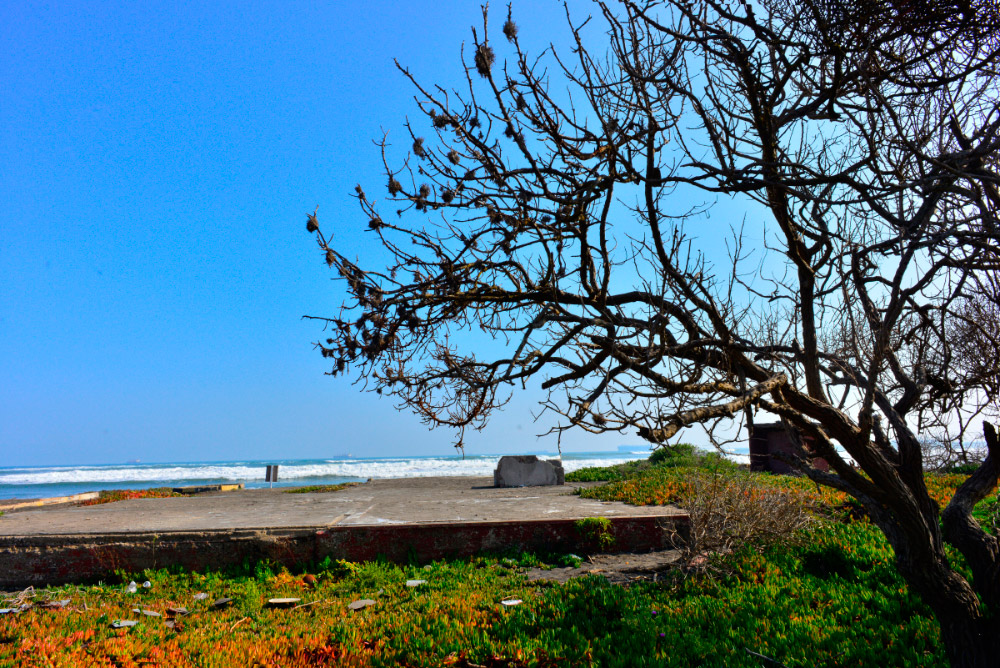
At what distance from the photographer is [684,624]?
202 inches

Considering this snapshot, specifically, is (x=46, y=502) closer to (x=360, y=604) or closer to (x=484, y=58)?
(x=360, y=604)

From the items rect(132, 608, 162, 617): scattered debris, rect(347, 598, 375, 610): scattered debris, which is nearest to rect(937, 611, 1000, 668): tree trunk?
rect(347, 598, 375, 610): scattered debris

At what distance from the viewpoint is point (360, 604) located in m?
6.00

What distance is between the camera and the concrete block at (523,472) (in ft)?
49.9

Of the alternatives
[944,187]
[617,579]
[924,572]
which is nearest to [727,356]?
[944,187]

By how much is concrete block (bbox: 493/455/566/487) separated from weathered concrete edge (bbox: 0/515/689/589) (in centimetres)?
736

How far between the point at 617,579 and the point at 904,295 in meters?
4.45

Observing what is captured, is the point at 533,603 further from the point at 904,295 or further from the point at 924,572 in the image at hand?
the point at 904,295

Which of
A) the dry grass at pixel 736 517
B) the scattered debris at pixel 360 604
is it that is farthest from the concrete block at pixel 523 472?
the scattered debris at pixel 360 604

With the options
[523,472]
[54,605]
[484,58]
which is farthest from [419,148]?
[523,472]

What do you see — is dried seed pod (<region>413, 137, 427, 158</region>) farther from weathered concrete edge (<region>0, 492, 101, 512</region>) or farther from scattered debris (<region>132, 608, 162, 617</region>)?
weathered concrete edge (<region>0, 492, 101, 512</region>)

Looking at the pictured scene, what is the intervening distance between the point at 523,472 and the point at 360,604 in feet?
31.4

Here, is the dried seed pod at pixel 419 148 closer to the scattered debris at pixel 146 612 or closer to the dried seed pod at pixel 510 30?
the dried seed pod at pixel 510 30

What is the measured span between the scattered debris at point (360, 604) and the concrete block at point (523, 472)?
913 cm
